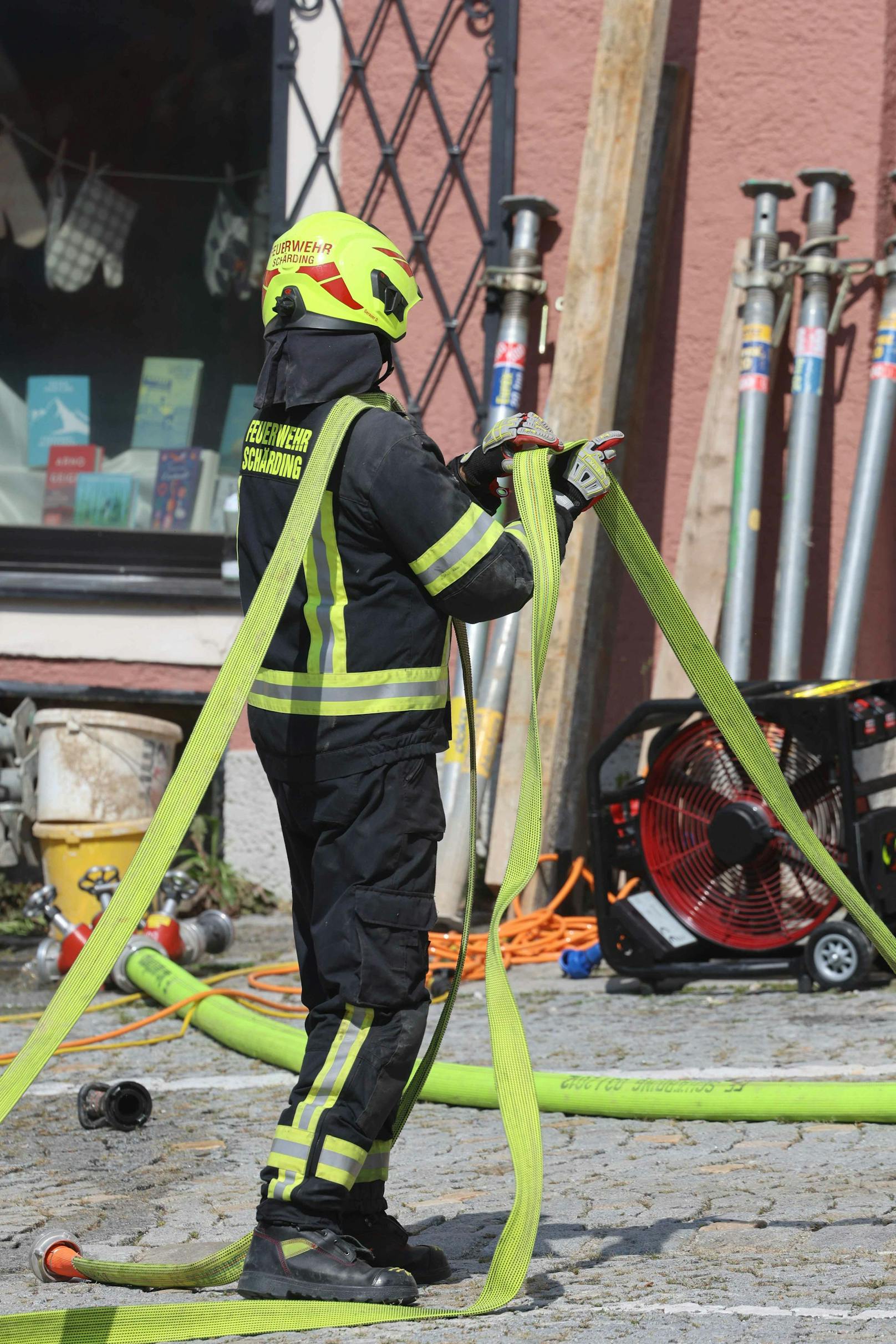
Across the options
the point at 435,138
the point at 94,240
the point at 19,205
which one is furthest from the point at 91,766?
the point at 19,205

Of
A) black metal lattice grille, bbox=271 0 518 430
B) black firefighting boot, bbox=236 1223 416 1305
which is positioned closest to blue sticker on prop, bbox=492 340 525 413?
black metal lattice grille, bbox=271 0 518 430

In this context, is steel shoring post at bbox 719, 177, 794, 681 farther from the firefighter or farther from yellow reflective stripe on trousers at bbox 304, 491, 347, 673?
yellow reflective stripe on trousers at bbox 304, 491, 347, 673

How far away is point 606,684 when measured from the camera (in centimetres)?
724

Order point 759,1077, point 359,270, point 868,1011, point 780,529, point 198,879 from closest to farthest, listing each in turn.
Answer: point 359,270, point 759,1077, point 868,1011, point 780,529, point 198,879

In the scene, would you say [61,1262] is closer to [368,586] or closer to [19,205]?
[368,586]

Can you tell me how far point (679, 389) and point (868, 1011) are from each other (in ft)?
10.2

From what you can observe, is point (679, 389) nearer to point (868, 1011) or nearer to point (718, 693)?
point (868, 1011)

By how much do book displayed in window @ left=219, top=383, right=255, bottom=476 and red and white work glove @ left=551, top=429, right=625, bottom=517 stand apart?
5089mm

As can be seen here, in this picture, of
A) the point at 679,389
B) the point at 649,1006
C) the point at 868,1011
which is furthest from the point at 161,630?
the point at 868,1011

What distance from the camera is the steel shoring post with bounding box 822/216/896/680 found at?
662 centimetres

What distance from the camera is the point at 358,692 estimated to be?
301 cm

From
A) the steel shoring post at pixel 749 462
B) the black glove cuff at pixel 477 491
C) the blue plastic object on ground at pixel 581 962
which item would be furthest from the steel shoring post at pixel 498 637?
the black glove cuff at pixel 477 491

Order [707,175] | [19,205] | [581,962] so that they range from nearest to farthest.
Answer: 1. [581,962]
2. [707,175]
3. [19,205]

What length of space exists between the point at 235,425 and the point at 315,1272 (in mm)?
5823
